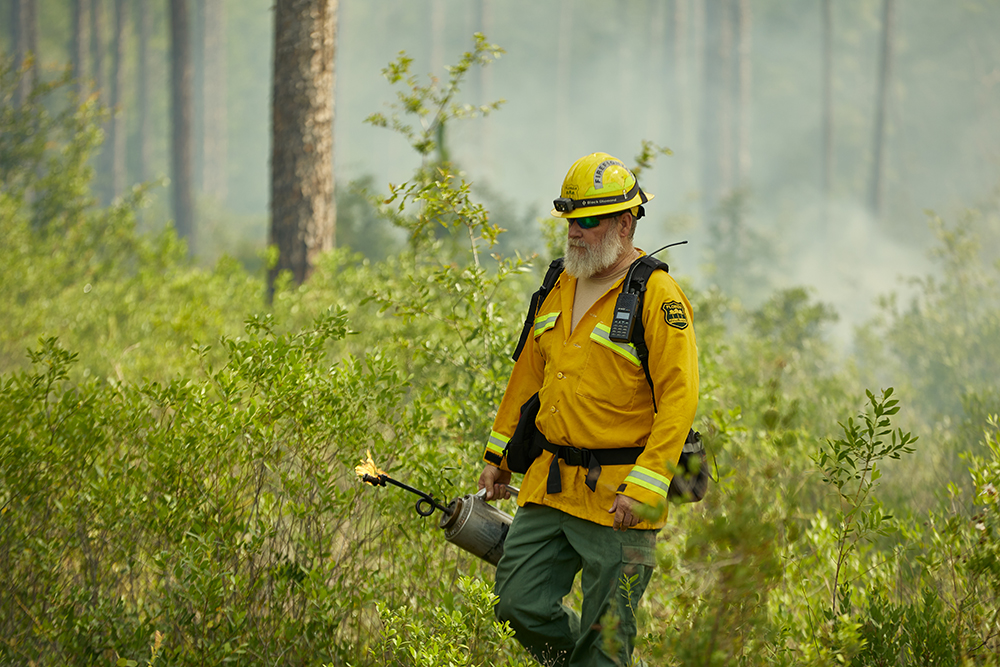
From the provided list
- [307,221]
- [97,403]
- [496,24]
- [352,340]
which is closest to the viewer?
[97,403]

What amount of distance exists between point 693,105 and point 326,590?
5403cm

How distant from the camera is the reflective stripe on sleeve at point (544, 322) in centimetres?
302

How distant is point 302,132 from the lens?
769 cm

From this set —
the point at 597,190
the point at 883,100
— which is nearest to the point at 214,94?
the point at 883,100

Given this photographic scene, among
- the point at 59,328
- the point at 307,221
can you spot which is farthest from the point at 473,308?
the point at 59,328

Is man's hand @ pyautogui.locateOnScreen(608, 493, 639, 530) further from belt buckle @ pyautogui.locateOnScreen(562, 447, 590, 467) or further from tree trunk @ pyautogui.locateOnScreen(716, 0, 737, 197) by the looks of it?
tree trunk @ pyautogui.locateOnScreen(716, 0, 737, 197)

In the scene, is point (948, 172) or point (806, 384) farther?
point (948, 172)

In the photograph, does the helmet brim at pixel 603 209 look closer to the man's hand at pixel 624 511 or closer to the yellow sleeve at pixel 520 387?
the yellow sleeve at pixel 520 387

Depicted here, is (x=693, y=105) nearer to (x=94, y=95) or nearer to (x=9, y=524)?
(x=94, y=95)

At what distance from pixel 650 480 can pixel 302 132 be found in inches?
244

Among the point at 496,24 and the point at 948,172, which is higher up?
the point at 496,24

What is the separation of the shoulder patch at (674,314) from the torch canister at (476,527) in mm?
1052

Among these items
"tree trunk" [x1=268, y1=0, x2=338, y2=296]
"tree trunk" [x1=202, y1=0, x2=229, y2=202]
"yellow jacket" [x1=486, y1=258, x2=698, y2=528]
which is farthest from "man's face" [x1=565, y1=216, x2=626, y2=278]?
"tree trunk" [x1=202, y1=0, x2=229, y2=202]

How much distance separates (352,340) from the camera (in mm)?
6750
